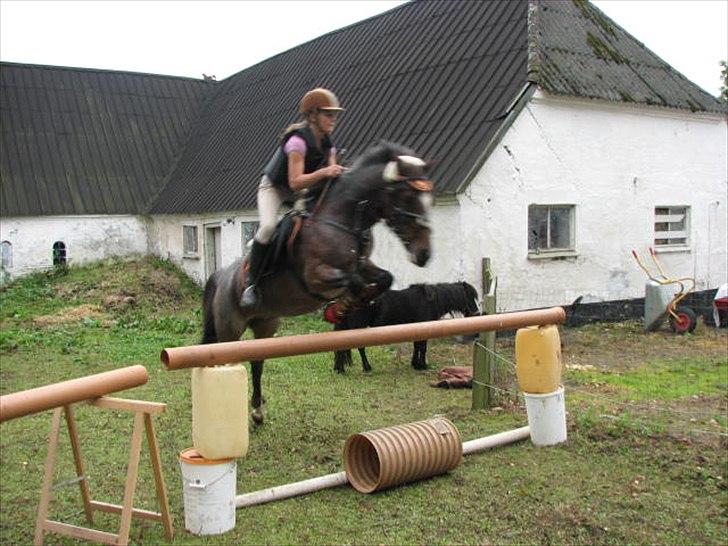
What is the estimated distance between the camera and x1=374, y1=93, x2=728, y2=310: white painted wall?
13.3 meters

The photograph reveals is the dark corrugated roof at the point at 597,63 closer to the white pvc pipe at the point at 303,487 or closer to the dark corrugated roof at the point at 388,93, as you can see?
the dark corrugated roof at the point at 388,93

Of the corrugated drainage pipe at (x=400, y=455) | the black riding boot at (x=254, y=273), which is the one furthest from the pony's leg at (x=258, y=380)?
the corrugated drainage pipe at (x=400, y=455)

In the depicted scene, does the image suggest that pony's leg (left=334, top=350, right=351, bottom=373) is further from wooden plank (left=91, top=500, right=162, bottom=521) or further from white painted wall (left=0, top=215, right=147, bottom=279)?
white painted wall (left=0, top=215, right=147, bottom=279)

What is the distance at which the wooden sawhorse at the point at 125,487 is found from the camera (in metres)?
4.37

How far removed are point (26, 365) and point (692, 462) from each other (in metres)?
9.45

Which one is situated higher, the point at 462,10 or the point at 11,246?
the point at 462,10

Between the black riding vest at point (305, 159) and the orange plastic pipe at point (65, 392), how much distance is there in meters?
2.21

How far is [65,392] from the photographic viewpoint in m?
3.81

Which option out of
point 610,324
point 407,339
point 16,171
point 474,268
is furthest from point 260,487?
point 16,171

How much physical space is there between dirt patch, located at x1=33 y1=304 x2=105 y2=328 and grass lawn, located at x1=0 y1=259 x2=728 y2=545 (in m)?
3.58

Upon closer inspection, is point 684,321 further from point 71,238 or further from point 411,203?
point 71,238

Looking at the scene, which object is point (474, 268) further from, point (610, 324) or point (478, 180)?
point (610, 324)

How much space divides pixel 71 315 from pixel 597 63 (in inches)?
501

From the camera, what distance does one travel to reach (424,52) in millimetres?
16656
